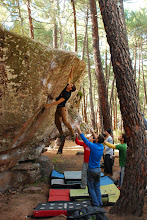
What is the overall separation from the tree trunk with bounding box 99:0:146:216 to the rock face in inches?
74.2

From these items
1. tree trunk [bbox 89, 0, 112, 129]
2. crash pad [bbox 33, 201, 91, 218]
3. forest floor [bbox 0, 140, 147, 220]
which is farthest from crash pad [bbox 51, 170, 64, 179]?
tree trunk [bbox 89, 0, 112, 129]

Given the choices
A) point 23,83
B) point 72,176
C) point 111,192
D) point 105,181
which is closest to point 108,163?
point 105,181

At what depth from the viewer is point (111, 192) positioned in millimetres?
6254

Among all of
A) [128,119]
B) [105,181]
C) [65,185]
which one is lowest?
[105,181]

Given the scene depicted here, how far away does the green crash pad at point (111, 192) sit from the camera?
5.80m

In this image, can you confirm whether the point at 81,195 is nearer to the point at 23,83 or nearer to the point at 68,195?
the point at 68,195

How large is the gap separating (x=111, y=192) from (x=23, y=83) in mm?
4301

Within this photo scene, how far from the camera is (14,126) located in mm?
5902

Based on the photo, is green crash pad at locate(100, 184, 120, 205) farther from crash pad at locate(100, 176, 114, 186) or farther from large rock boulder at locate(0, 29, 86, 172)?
large rock boulder at locate(0, 29, 86, 172)

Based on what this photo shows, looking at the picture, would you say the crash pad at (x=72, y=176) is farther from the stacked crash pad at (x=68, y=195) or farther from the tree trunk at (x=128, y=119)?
the tree trunk at (x=128, y=119)

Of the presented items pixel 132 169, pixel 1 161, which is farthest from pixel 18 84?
pixel 132 169

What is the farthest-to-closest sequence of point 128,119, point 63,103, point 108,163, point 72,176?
point 108,163 < point 72,176 < point 63,103 < point 128,119

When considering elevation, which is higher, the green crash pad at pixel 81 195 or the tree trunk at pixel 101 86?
the tree trunk at pixel 101 86

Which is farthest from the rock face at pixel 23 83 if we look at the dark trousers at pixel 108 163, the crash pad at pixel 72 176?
the dark trousers at pixel 108 163
